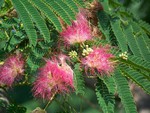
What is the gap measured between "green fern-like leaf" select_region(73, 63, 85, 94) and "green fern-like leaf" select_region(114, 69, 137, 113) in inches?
7.4

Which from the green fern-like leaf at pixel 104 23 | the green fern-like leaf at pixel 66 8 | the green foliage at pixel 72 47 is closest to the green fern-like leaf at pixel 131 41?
the green foliage at pixel 72 47

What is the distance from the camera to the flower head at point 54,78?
194 centimetres

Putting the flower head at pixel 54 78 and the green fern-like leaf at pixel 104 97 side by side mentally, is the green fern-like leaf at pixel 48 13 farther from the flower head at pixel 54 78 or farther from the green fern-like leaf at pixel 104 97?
the green fern-like leaf at pixel 104 97

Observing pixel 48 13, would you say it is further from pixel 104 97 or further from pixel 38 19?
pixel 104 97

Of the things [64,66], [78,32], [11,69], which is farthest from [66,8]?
[11,69]

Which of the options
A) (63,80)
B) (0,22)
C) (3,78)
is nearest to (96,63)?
(63,80)

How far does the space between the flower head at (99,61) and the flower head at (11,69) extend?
0.38 meters

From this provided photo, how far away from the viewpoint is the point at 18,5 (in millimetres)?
2023

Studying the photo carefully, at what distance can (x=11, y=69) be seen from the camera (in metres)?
2.13

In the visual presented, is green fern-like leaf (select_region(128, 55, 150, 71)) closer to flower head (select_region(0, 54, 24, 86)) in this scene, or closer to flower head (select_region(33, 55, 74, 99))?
flower head (select_region(33, 55, 74, 99))

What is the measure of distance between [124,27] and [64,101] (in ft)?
2.08

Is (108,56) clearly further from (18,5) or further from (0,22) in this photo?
(0,22)

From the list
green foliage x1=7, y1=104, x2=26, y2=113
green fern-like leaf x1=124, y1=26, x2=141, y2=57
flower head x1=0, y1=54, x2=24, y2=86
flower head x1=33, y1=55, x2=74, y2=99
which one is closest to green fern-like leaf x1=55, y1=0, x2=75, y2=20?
flower head x1=33, y1=55, x2=74, y2=99

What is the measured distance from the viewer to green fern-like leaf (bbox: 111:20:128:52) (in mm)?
2274
